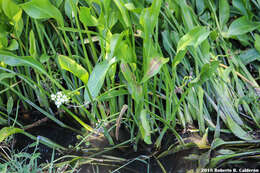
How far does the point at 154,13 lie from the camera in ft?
2.54

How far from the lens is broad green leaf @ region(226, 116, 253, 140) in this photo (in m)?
0.92

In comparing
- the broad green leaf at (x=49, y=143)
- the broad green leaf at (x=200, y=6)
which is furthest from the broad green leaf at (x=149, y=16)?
the broad green leaf at (x=49, y=143)

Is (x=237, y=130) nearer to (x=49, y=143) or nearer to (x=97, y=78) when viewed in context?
(x=97, y=78)

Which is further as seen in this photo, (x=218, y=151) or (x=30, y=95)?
(x=30, y=95)

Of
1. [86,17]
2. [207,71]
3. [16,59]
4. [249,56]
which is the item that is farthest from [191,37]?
[16,59]

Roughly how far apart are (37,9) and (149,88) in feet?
1.67

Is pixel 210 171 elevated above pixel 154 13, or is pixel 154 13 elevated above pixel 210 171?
pixel 154 13

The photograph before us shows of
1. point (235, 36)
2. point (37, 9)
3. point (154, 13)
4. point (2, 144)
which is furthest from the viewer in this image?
point (235, 36)

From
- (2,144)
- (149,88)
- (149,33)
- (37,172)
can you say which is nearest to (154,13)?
(149,33)

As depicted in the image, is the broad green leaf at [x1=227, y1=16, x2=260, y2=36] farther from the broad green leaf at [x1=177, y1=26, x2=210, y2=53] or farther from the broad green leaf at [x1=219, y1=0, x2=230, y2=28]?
the broad green leaf at [x1=177, y1=26, x2=210, y2=53]

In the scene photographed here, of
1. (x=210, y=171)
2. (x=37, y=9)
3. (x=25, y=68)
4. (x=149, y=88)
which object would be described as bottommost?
(x=210, y=171)

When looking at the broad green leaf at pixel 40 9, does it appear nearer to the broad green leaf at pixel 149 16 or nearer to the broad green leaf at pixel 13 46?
the broad green leaf at pixel 13 46

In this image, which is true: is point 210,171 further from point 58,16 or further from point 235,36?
point 58,16

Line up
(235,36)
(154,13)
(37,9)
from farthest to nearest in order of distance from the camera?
(235,36) < (37,9) < (154,13)
